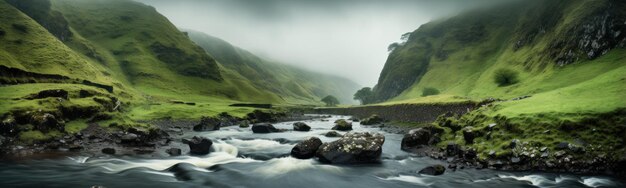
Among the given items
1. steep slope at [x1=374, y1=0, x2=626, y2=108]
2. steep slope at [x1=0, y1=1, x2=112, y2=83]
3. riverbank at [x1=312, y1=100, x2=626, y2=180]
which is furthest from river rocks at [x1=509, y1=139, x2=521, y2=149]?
steep slope at [x1=0, y1=1, x2=112, y2=83]

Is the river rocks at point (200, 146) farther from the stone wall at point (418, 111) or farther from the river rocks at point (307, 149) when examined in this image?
the stone wall at point (418, 111)

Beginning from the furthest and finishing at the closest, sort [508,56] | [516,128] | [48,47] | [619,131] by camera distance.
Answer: [508,56] < [48,47] < [516,128] < [619,131]

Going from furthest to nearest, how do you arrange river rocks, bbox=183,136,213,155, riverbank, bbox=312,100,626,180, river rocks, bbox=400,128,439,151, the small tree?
the small tree → river rocks, bbox=400,128,439,151 → river rocks, bbox=183,136,213,155 → riverbank, bbox=312,100,626,180

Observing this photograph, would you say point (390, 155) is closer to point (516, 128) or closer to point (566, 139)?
point (516, 128)

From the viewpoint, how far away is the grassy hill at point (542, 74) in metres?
26.0

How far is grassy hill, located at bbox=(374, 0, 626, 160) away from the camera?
85.4 ft

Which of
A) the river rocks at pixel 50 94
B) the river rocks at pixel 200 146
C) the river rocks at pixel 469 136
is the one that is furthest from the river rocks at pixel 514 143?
the river rocks at pixel 50 94

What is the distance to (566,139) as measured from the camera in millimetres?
24641

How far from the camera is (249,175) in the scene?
25422 millimetres

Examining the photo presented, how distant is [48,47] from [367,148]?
103402mm

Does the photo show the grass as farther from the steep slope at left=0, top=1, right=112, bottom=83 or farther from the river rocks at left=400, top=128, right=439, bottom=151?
the steep slope at left=0, top=1, right=112, bottom=83

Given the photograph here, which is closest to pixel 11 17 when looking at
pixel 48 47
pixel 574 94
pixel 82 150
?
pixel 48 47

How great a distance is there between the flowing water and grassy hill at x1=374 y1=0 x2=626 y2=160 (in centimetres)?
442

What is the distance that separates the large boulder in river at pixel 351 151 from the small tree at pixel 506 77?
255 feet
